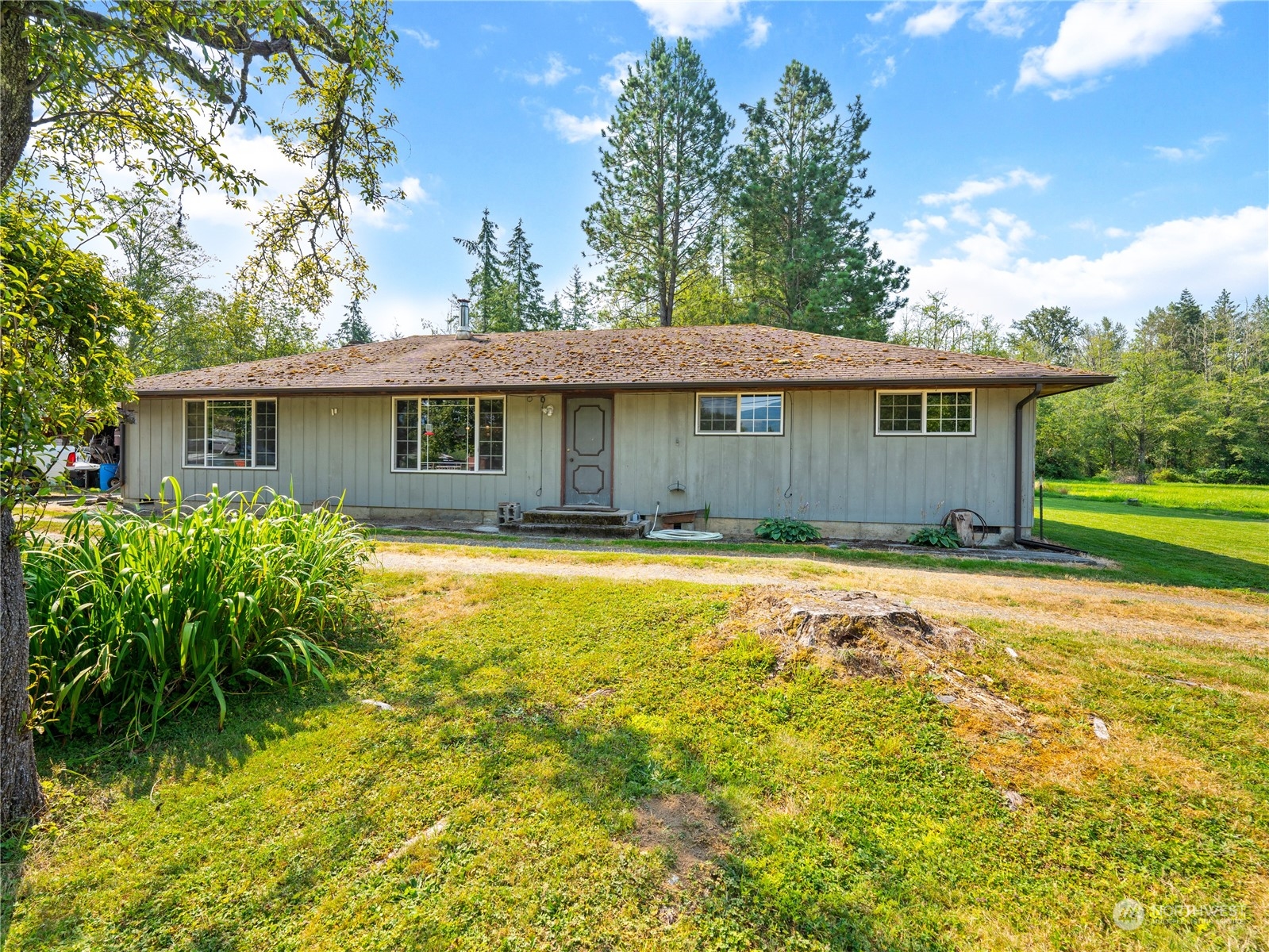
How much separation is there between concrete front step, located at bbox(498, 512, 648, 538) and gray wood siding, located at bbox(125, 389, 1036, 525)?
739 mm

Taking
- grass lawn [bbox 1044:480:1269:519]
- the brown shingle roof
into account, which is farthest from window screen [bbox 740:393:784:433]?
grass lawn [bbox 1044:480:1269:519]

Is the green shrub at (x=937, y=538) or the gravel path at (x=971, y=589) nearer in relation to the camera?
the gravel path at (x=971, y=589)

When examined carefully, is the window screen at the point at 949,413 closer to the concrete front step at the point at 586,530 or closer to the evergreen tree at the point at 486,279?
the concrete front step at the point at 586,530

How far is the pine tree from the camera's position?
3209cm

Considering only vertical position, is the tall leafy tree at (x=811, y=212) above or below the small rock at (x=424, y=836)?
above

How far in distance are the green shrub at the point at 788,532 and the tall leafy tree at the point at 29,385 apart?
324 inches

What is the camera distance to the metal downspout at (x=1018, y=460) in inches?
340

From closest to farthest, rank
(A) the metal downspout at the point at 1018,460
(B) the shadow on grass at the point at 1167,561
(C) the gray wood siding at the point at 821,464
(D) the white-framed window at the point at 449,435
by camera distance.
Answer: (B) the shadow on grass at the point at 1167,561 → (A) the metal downspout at the point at 1018,460 → (C) the gray wood siding at the point at 821,464 → (D) the white-framed window at the point at 449,435

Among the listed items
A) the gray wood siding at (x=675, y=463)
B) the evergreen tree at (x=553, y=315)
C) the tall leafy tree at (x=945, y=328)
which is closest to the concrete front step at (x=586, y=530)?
the gray wood siding at (x=675, y=463)

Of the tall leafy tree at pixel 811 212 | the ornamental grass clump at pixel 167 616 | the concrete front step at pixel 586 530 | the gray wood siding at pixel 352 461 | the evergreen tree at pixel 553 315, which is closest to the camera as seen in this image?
the ornamental grass clump at pixel 167 616

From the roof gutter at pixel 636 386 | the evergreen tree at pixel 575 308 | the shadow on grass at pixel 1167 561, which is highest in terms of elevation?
the evergreen tree at pixel 575 308

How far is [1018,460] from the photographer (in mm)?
8711

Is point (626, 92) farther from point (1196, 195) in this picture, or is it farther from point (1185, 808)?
point (1185, 808)

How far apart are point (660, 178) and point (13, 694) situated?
74.2 ft
